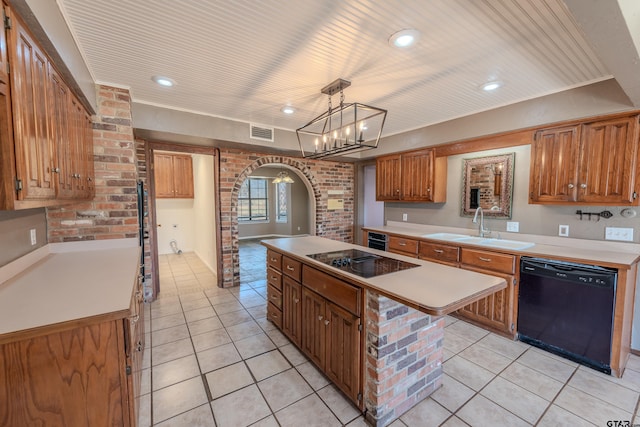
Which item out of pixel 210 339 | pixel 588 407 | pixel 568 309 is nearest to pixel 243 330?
pixel 210 339

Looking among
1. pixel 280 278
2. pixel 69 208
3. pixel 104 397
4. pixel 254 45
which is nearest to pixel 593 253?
pixel 280 278

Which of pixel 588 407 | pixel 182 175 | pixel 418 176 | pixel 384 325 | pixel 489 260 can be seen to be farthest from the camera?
pixel 182 175

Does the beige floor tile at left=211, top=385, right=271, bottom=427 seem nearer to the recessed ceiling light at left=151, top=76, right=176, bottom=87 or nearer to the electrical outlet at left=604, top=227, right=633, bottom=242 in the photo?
the recessed ceiling light at left=151, top=76, right=176, bottom=87

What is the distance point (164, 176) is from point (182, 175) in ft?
1.16

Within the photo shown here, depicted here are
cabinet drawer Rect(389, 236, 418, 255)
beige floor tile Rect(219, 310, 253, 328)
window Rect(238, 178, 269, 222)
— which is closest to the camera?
beige floor tile Rect(219, 310, 253, 328)

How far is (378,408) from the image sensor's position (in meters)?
1.61

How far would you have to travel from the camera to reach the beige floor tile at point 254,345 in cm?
241

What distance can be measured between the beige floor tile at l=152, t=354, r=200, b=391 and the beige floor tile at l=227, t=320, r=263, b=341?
45 cm

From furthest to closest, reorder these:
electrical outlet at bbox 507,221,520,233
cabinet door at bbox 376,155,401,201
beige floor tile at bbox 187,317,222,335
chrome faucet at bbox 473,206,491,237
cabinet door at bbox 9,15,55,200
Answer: cabinet door at bbox 376,155,401,201
chrome faucet at bbox 473,206,491,237
electrical outlet at bbox 507,221,520,233
beige floor tile at bbox 187,317,222,335
cabinet door at bbox 9,15,55,200

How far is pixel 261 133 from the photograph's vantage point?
3.63m

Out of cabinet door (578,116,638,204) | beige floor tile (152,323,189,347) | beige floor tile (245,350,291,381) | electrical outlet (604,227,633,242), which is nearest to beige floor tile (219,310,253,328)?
beige floor tile (152,323,189,347)

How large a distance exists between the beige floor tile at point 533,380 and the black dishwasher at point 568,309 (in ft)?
1.47

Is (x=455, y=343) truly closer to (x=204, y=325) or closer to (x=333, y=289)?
(x=333, y=289)

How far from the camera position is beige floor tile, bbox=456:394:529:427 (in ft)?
5.49
